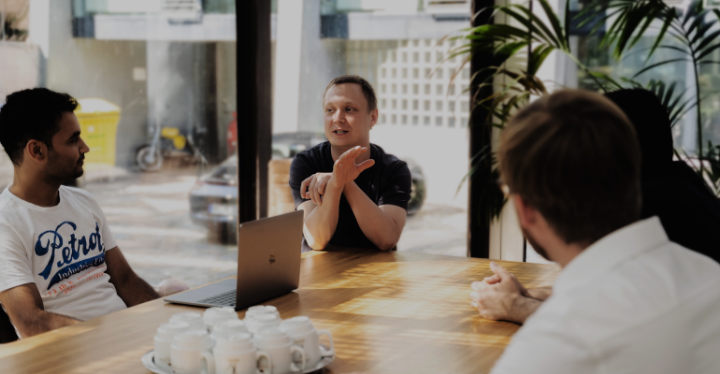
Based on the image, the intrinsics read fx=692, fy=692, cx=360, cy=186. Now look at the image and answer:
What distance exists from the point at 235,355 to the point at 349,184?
51.3 inches

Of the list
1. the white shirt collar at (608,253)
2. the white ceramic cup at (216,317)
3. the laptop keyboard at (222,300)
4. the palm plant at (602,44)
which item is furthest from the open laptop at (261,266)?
the palm plant at (602,44)

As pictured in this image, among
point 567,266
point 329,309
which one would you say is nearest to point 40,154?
point 329,309

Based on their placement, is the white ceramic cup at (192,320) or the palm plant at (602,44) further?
the palm plant at (602,44)

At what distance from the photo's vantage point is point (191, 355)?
127 centimetres

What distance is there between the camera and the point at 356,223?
2.65 metres

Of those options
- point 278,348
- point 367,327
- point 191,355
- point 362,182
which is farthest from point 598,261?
point 362,182

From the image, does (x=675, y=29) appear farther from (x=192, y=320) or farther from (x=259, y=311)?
(x=192, y=320)

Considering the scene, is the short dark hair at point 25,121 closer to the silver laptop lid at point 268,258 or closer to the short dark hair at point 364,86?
the silver laptop lid at point 268,258

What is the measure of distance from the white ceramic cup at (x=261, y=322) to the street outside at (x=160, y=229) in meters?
2.18

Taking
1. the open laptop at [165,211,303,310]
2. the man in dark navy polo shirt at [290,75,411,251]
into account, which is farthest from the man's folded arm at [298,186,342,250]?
the open laptop at [165,211,303,310]

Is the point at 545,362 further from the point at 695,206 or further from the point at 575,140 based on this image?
the point at 695,206

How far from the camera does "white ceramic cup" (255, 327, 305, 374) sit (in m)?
1.28

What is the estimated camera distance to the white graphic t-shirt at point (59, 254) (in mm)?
1926

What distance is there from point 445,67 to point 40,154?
2565 mm
